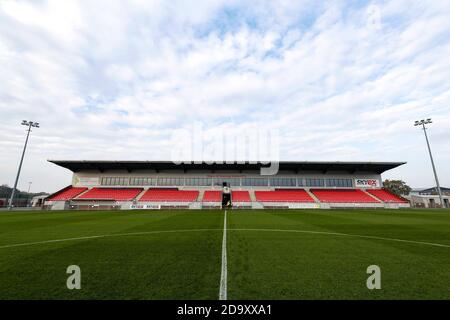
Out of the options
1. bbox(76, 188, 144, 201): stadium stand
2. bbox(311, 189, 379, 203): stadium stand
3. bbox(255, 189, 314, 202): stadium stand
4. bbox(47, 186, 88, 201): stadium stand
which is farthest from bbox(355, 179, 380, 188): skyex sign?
bbox(47, 186, 88, 201): stadium stand

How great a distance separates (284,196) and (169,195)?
23.2 metres

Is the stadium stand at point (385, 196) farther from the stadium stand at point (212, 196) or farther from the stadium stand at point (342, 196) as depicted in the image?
the stadium stand at point (212, 196)

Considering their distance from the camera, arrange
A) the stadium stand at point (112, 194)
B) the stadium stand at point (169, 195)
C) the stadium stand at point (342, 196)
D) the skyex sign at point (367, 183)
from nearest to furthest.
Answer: the stadium stand at point (169, 195) < the stadium stand at point (342, 196) < the stadium stand at point (112, 194) < the skyex sign at point (367, 183)

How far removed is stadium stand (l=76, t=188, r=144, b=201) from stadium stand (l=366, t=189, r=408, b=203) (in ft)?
162

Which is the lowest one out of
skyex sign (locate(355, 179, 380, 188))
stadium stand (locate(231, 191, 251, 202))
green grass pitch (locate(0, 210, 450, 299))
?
green grass pitch (locate(0, 210, 450, 299))

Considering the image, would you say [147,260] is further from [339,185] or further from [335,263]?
[339,185]

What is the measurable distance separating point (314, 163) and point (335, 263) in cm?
4200

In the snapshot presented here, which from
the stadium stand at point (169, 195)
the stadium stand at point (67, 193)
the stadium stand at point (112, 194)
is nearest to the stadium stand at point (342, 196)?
the stadium stand at point (169, 195)

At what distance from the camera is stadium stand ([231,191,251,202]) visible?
4074cm

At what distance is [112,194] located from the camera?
42.6 metres

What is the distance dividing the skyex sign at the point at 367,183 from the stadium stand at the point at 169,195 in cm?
3569

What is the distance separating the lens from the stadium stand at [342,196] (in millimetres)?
40675

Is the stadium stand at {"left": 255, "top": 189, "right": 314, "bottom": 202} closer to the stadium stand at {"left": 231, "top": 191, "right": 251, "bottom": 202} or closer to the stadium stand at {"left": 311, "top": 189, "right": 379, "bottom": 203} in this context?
the stadium stand at {"left": 231, "top": 191, "right": 251, "bottom": 202}

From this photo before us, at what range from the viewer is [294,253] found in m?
6.41
